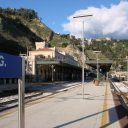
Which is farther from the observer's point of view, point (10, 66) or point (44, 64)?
point (44, 64)

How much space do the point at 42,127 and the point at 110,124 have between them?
2.53 metres

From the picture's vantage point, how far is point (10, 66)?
24.7 feet

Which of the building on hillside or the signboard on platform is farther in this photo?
the building on hillside

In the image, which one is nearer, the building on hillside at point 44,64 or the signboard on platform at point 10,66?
the signboard on platform at point 10,66

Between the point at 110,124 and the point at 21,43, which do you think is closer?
the point at 110,124

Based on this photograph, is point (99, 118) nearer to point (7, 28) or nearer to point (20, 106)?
point (20, 106)

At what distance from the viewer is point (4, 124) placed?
13.4 meters

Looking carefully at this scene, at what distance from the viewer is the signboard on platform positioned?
7254 millimetres

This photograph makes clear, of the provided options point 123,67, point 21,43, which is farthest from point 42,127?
point 123,67

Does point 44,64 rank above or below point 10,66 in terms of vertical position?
above

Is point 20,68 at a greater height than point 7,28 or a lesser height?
→ lesser

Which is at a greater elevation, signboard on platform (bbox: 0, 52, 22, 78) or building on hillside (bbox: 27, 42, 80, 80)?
building on hillside (bbox: 27, 42, 80, 80)

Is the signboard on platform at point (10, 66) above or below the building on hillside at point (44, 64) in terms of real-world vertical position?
below

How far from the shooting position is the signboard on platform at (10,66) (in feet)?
23.8
